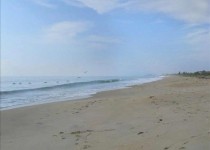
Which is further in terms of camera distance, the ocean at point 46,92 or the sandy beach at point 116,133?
the ocean at point 46,92

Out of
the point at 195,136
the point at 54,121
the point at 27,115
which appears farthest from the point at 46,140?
the point at 27,115

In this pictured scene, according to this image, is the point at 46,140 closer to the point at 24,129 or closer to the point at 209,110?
the point at 24,129

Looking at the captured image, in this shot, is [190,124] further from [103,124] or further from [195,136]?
[103,124]

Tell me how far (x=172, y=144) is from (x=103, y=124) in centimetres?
366

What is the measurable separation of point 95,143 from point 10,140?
287 cm

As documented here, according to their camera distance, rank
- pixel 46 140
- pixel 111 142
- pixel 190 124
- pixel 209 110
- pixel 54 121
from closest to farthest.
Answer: pixel 111 142
pixel 190 124
pixel 46 140
pixel 209 110
pixel 54 121

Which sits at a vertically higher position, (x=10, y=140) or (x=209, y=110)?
(x=209, y=110)

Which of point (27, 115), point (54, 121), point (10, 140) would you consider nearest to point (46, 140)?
point (10, 140)

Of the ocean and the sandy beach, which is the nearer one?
the sandy beach

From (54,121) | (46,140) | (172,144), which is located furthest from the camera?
(54,121)

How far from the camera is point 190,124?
22.8 ft

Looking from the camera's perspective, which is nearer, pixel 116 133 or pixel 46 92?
pixel 116 133

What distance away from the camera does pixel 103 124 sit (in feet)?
28.9

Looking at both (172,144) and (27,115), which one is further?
(27,115)
